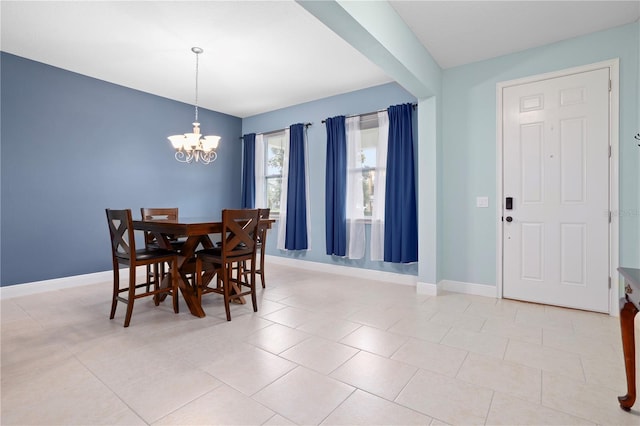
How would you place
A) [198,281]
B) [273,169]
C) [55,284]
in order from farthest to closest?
[273,169] < [55,284] < [198,281]

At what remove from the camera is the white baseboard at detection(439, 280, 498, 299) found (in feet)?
11.4

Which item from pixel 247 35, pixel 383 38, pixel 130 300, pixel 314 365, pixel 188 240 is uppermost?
pixel 247 35

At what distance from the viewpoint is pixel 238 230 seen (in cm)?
286

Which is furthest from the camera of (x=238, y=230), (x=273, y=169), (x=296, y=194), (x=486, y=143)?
(x=273, y=169)

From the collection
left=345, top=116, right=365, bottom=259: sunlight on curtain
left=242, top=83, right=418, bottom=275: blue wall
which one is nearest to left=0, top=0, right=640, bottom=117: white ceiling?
left=242, top=83, right=418, bottom=275: blue wall

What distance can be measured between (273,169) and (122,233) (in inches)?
127

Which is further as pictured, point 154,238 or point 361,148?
point 361,148

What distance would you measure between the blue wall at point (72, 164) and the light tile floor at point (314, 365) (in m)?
0.82

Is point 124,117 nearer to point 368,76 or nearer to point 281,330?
point 368,76

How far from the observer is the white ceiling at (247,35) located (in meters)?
2.62

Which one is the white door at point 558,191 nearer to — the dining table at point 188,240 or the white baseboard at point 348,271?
the white baseboard at point 348,271

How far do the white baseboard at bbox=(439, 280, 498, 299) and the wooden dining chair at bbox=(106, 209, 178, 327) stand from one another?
2.94 m

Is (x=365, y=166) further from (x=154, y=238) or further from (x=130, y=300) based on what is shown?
(x=130, y=300)

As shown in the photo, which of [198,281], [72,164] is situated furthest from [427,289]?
[72,164]
